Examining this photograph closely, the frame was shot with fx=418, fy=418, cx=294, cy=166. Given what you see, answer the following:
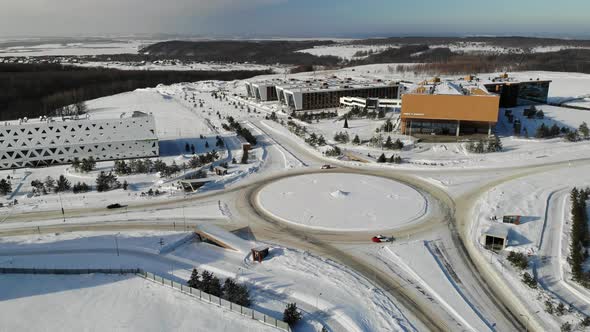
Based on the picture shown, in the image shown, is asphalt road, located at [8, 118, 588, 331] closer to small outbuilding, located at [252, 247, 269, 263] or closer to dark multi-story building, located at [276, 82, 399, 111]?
small outbuilding, located at [252, 247, 269, 263]

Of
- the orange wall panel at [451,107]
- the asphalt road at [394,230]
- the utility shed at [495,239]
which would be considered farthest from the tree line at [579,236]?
the orange wall panel at [451,107]

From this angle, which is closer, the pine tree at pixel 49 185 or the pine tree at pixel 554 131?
the pine tree at pixel 49 185

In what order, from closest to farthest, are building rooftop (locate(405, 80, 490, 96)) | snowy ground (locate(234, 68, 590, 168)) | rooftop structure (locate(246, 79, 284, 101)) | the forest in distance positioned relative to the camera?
snowy ground (locate(234, 68, 590, 168)) < building rooftop (locate(405, 80, 490, 96)) < the forest in distance < rooftop structure (locate(246, 79, 284, 101))

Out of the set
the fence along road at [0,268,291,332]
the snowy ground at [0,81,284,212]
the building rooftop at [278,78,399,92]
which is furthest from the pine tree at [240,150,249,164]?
the building rooftop at [278,78,399,92]

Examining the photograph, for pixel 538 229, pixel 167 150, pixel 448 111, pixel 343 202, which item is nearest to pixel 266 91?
pixel 167 150

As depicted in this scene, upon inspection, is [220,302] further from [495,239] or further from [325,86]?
[325,86]

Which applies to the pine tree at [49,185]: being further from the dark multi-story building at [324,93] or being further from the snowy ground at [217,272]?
the dark multi-story building at [324,93]
